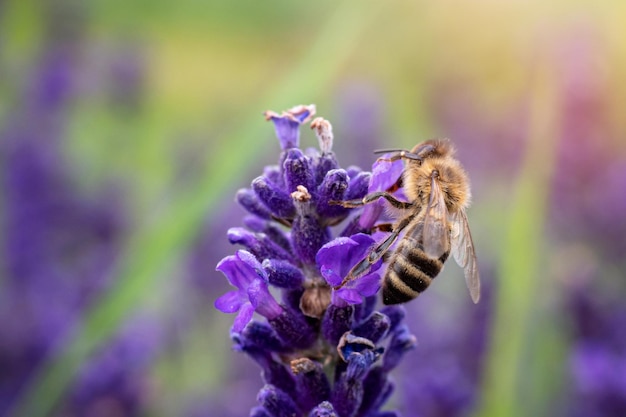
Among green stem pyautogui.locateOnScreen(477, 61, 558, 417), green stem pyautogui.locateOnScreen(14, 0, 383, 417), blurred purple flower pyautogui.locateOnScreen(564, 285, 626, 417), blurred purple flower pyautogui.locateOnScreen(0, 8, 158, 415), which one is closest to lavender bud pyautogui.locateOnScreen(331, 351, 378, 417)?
green stem pyautogui.locateOnScreen(477, 61, 558, 417)

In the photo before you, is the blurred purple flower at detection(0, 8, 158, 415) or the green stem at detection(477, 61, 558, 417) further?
the blurred purple flower at detection(0, 8, 158, 415)

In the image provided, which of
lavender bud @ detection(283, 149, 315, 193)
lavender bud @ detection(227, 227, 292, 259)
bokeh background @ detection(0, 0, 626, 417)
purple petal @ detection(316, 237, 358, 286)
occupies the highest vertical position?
bokeh background @ detection(0, 0, 626, 417)

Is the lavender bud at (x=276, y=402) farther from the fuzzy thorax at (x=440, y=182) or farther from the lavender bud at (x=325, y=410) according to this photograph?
the fuzzy thorax at (x=440, y=182)

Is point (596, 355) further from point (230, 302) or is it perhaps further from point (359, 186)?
point (230, 302)

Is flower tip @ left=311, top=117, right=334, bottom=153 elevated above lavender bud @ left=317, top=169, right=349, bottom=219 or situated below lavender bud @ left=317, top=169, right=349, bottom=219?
above

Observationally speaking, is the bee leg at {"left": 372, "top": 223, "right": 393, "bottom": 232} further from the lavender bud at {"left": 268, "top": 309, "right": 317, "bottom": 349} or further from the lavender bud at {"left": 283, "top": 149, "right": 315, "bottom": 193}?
the lavender bud at {"left": 268, "top": 309, "right": 317, "bottom": 349}

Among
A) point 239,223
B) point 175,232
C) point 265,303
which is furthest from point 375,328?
point 239,223

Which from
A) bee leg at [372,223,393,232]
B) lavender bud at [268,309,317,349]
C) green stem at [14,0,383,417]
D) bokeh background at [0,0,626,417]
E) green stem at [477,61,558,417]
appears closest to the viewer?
lavender bud at [268,309,317,349]
